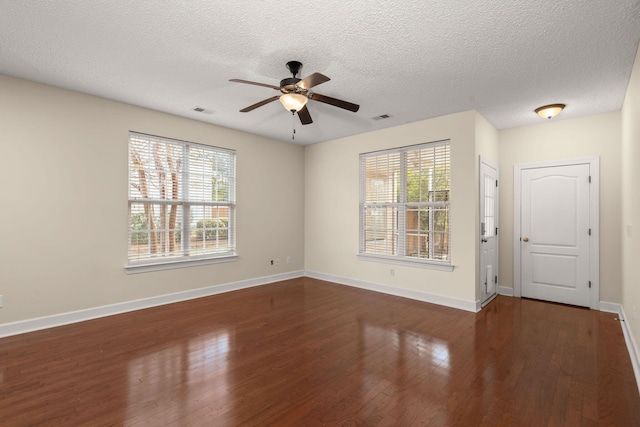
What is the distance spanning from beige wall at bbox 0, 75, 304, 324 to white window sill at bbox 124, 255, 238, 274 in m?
0.08

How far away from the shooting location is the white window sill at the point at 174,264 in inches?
167

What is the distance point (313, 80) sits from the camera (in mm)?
2605

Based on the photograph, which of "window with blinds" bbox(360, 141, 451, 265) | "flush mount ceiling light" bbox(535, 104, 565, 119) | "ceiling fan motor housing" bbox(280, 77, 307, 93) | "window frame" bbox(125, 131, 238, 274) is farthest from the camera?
"window with blinds" bbox(360, 141, 451, 265)

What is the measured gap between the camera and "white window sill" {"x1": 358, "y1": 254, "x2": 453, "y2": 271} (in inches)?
179

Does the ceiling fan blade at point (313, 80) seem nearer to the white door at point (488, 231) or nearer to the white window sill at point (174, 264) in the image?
the white door at point (488, 231)

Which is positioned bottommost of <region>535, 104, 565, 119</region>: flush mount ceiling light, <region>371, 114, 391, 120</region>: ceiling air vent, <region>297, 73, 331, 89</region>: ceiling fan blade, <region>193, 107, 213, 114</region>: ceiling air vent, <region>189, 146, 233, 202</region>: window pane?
<region>189, 146, 233, 202</region>: window pane

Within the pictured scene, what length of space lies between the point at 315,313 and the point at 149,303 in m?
2.33

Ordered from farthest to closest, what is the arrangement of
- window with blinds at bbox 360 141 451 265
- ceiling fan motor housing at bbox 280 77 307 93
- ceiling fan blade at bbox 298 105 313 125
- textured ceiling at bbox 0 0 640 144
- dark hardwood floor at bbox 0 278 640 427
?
window with blinds at bbox 360 141 451 265 < ceiling fan blade at bbox 298 105 313 125 < ceiling fan motor housing at bbox 280 77 307 93 < textured ceiling at bbox 0 0 640 144 < dark hardwood floor at bbox 0 278 640 427

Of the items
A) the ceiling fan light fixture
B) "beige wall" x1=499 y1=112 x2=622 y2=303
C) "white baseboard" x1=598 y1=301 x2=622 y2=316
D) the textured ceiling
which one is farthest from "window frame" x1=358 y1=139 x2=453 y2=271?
the ceiling fan light fixture

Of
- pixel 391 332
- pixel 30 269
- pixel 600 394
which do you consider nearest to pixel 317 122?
pixel 391 332

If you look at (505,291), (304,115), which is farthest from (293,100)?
(505,291)

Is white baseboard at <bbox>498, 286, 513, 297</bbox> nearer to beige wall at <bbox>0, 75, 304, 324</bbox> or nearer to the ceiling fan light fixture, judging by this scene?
the ceiling fan light fixture

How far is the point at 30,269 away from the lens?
3.47m

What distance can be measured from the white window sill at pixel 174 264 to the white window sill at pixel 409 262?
2.32 metres
